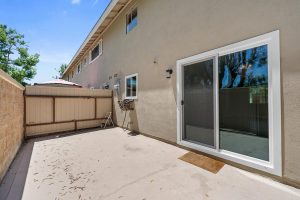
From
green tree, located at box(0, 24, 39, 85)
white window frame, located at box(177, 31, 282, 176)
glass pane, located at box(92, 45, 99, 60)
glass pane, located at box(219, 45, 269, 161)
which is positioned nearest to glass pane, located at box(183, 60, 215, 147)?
glass pane, located at box(219, 45, 269, 161)

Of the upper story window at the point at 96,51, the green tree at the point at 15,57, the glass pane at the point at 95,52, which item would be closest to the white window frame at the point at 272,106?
the upper story window at the point at 96,51

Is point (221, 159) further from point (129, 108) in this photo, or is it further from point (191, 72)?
point (129, 108)

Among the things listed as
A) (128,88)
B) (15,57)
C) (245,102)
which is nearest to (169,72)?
(245,102)

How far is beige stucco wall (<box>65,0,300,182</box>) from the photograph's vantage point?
212 centimetres

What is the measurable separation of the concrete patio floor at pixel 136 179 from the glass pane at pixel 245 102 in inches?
21.4

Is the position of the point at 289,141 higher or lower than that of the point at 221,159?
higher

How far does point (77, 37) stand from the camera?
37.9ft

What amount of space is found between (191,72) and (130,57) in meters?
3.23

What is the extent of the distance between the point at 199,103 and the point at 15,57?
24.0m

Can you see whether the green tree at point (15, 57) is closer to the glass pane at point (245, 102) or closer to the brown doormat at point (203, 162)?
the brown doormat at point (203, 162)

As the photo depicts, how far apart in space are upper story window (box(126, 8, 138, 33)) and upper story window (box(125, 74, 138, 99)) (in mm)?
2075

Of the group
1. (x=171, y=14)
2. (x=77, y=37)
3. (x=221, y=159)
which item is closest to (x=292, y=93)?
(x=221, y=159)

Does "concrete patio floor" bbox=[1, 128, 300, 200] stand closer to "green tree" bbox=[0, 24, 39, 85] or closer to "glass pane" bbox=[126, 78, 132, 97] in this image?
"glass pane" bbox=[126, 78, 132, 97]

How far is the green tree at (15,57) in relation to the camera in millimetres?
17375
